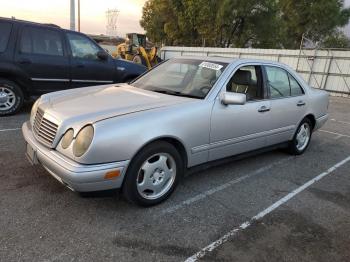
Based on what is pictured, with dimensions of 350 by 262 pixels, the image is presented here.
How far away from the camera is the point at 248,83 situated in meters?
4.48

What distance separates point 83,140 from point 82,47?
17.0 ft

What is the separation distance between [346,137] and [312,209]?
14.0 feet

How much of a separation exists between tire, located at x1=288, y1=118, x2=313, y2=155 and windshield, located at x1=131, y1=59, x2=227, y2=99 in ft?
6.65

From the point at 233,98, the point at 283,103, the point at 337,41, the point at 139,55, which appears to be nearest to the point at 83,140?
the point at 233,98

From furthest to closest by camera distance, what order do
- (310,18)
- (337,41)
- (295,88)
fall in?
1. (337,41)
2. (310,18)
3. (295,88)

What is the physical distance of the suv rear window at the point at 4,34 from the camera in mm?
6590

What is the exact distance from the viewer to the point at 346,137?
7.43 metres

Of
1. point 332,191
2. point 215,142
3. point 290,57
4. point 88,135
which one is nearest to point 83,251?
point 88,135

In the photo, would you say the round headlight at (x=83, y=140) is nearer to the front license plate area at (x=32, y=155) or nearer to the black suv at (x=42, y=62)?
the front license plate area at (x=32, y=155)

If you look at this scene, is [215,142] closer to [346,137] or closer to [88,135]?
[88,135]

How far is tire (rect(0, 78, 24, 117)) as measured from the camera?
6750mm

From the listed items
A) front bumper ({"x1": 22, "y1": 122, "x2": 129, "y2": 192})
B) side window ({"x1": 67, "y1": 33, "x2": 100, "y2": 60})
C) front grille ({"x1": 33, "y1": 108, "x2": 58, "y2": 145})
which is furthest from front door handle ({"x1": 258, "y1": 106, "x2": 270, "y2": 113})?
side window ({"x1": 67, "y1": 33, "x2": 100, "y2": 60})

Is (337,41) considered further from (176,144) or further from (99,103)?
(99,103)

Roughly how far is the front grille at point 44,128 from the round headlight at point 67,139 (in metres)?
0.15
